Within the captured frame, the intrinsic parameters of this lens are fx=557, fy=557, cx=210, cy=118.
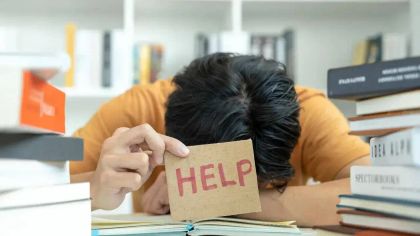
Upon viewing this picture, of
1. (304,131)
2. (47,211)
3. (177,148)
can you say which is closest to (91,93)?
(304,131)

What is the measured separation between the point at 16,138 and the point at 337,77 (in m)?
0.41

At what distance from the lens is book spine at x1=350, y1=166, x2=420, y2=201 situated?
641 mm

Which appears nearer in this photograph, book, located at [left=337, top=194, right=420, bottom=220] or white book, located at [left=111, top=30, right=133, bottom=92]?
book, located at [left=337, top=194, right=420, bottom=220]

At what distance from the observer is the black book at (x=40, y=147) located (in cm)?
63

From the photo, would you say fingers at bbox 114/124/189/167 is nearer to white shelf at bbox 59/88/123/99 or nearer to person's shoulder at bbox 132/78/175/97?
person's shoulder at bbox 132/78/175/97

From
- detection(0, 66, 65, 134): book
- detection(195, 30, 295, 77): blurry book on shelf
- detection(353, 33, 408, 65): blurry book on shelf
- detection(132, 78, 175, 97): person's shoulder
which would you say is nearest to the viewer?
detection(0, 66, 65, 134): book

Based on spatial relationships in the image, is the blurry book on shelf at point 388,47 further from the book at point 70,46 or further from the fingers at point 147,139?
the fingers at point 147,139

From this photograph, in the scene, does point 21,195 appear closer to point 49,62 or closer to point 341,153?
point 49,62

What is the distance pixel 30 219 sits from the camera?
67cm

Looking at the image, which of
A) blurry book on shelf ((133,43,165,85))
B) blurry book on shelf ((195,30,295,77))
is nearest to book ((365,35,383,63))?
blurry book on shelf ((195,30,295,77))

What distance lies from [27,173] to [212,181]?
33 cm

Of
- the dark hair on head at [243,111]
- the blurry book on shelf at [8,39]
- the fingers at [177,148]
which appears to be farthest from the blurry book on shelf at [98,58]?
the fingers at [177,148]

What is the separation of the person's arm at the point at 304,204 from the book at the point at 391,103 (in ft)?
1.11

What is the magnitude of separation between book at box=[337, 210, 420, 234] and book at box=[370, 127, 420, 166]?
2.6 inches
